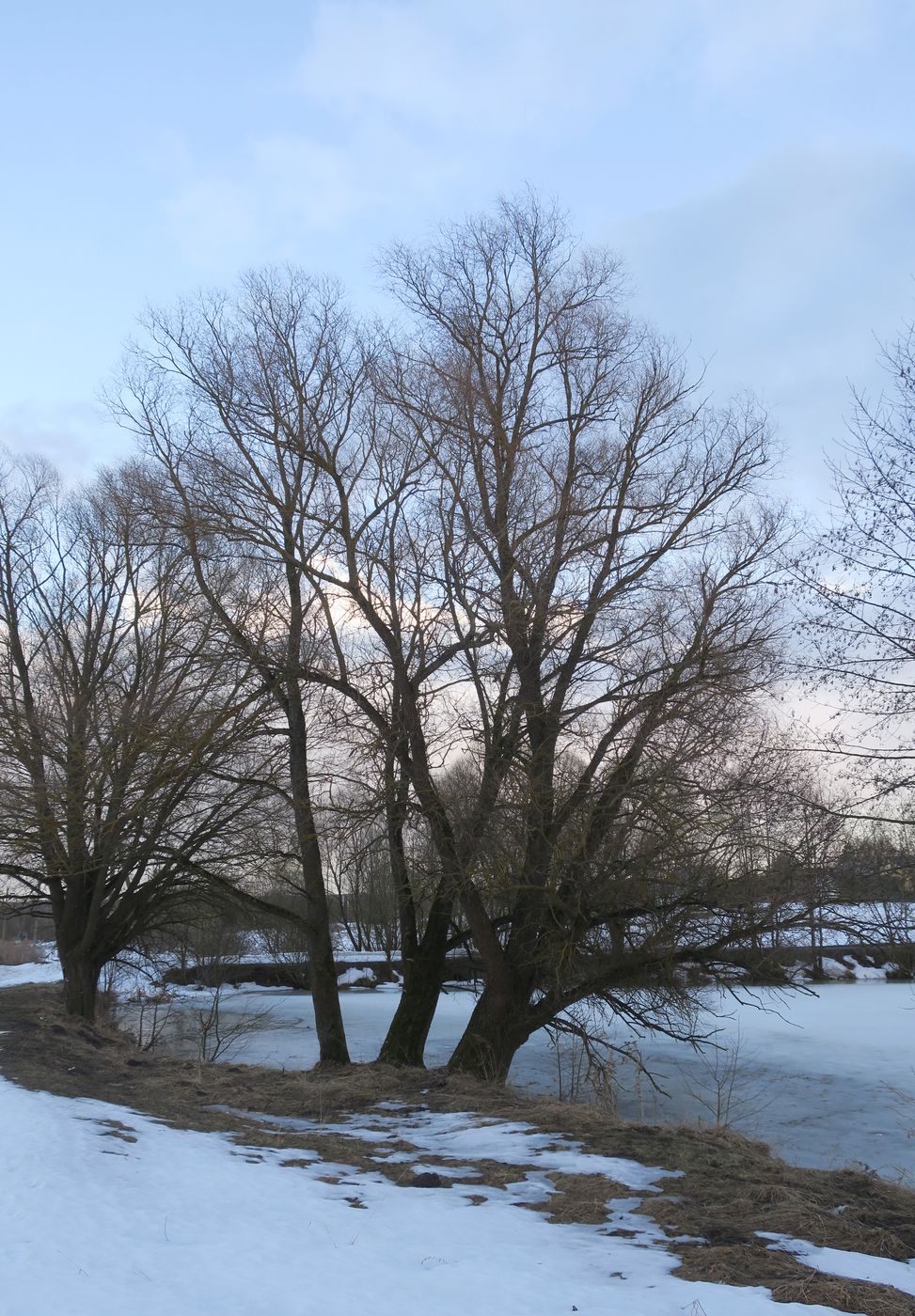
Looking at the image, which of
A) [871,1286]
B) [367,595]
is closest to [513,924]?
[367,595]

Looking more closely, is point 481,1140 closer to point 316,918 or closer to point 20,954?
point 316,918

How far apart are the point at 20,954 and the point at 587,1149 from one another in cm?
6308

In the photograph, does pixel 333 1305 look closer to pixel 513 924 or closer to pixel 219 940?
pixel 513 924

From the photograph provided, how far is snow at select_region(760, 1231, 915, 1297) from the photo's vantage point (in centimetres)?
470

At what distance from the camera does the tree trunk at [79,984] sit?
18.7 metres

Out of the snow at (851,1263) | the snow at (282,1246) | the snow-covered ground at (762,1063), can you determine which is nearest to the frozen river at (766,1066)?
the snow-covered ground at (762,1063)

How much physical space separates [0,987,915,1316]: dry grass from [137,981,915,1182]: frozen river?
2196 millimetres

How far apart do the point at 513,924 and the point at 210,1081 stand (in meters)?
4.35

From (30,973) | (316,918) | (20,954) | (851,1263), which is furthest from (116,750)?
(20,954)

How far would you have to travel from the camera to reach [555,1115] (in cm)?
877

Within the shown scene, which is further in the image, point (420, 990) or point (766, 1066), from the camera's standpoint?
point (766, 1066)

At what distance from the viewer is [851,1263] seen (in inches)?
194

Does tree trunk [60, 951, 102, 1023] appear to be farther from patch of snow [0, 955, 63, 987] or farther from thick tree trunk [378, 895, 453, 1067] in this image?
patch of snow [0, 955, 63, 987]

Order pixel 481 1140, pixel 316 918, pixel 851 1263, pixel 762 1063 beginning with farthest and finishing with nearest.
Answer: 1. pixel 762 1063
2. pixel 316 918
3. pixel 481 1140
4. pixel 851 1263
